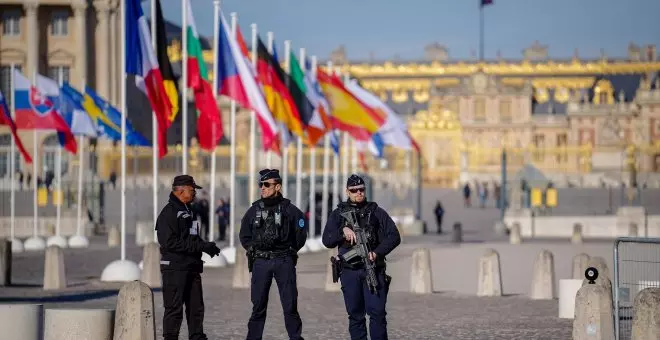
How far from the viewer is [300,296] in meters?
26.3

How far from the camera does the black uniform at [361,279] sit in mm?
15695

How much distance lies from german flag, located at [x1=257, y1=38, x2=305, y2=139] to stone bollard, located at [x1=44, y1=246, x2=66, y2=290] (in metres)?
11.9

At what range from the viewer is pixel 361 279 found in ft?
51.6

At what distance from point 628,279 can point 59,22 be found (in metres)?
76.3

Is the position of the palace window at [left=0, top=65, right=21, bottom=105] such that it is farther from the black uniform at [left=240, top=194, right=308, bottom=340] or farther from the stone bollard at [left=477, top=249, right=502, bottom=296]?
the black uniform at [left=240, top=194, right=308, bottom=340]

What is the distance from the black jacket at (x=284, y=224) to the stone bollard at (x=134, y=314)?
3.67 ft

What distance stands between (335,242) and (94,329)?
2139 millimetres

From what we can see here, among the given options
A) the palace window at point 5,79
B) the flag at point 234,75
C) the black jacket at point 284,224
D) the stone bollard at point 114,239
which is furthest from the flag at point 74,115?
the palace window at point 5,79

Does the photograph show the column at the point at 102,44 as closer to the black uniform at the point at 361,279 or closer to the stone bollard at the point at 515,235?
the stone bollard at the point at 515,235

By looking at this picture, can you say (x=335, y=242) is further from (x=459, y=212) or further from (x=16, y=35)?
(x=16, y=35)

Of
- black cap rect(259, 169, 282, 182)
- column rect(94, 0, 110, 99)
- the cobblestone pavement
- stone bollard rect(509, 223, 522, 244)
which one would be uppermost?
column rect(94, 0, 110, 99)

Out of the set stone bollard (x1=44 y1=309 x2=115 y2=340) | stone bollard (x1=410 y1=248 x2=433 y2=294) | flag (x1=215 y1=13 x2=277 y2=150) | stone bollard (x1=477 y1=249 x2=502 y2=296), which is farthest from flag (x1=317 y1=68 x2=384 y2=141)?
stone bollard (x1=44 y1=309 x2=115 y2=340)

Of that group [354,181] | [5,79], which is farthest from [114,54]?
[354,181]

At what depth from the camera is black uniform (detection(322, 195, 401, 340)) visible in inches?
618
